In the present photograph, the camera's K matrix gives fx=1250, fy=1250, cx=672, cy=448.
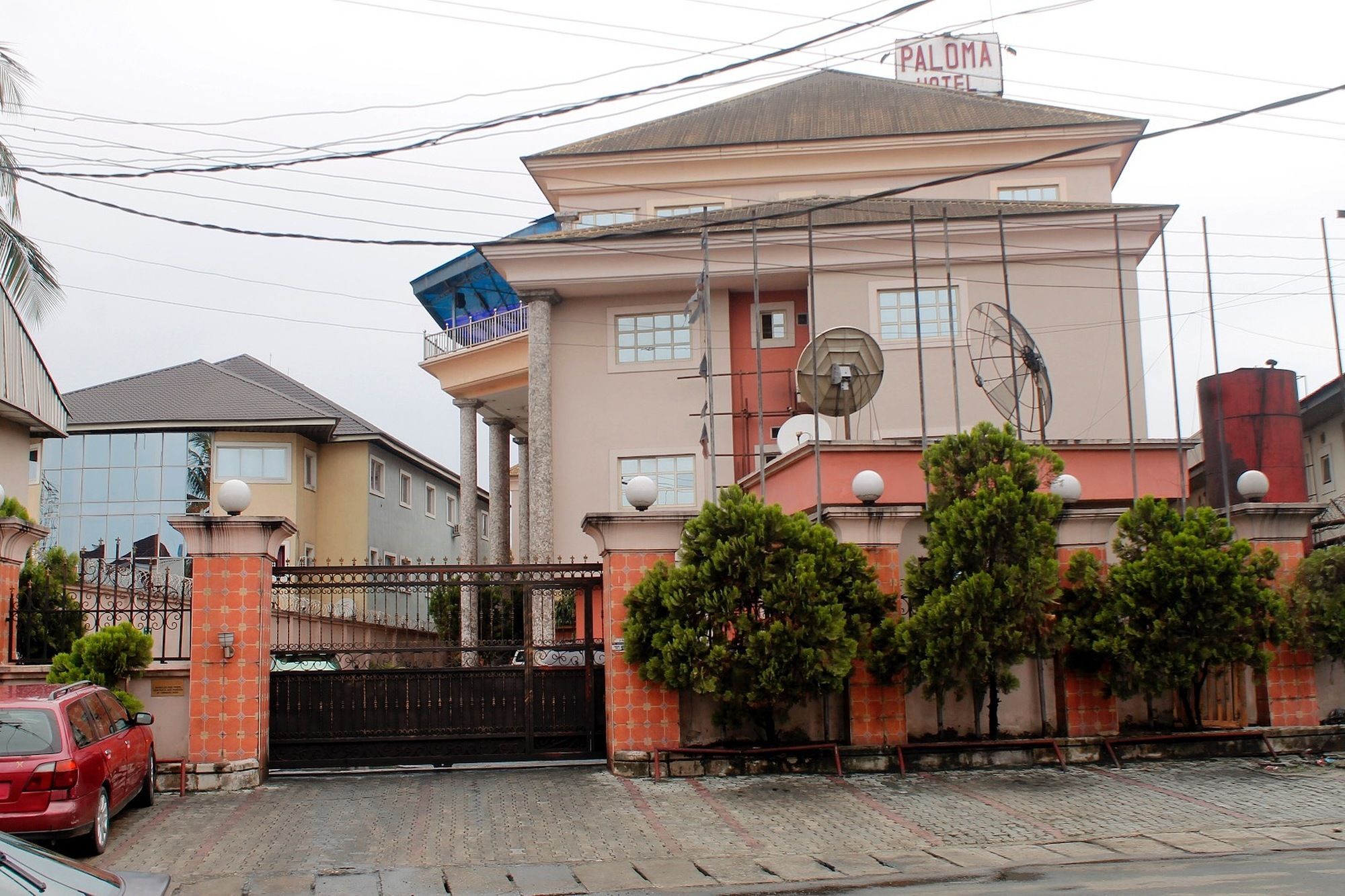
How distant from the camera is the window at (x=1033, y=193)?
27531mm

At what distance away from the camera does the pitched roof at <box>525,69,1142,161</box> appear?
28172 mm

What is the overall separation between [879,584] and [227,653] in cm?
688

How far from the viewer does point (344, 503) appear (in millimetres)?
40094

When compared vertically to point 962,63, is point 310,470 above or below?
below

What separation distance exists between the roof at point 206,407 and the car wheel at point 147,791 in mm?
24959

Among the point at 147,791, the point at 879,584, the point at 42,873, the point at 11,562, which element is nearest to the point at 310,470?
the point at 11,562

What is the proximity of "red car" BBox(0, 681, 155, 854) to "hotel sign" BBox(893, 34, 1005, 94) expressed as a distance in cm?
2835

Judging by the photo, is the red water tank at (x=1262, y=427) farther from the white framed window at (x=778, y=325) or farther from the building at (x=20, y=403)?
the building at (x=20, y=403)

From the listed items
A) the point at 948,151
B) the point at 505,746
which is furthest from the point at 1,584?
the point at 948,151

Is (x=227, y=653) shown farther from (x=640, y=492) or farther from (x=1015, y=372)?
(x=1015, y=372)

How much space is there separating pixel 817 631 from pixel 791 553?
846mm

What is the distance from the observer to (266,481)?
124ft

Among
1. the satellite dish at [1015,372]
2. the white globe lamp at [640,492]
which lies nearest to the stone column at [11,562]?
the white globe lamp at [640,492]

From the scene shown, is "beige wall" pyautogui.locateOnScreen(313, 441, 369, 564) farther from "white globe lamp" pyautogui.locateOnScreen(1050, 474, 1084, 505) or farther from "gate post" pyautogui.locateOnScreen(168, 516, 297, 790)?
"white globe lamp" pyautogui.locateOnScreen(1050, 474, 1084, 505)
